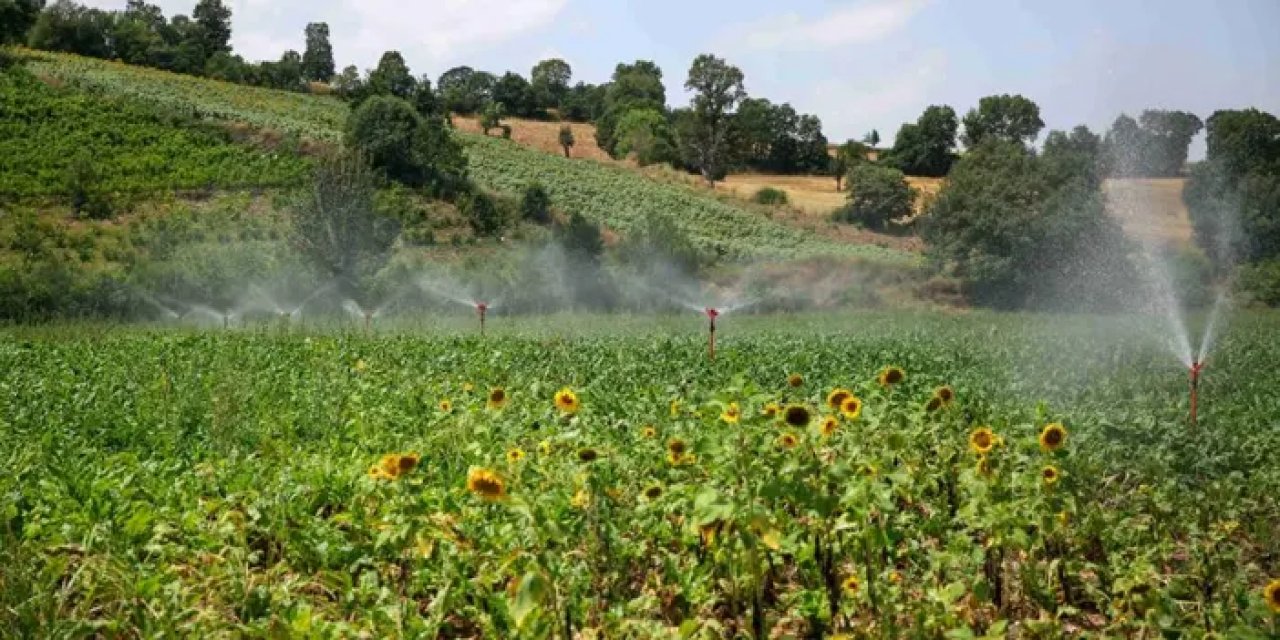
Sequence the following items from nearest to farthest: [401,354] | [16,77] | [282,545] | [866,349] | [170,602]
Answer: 1. [170,602]
2. [282,545]
3. [401,354]
4. [866,349]
5. [16,77]

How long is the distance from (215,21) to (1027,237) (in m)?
84.4

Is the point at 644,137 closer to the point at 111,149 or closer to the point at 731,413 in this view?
the point at 111,149

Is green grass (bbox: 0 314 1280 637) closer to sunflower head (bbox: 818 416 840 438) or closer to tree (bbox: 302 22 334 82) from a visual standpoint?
sunflower head (bbox: 818 416 840 438)

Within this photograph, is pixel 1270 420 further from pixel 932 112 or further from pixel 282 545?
pixel 932 112

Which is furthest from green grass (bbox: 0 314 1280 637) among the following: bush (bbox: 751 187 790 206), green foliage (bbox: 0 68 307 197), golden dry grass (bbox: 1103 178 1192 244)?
bush (bbox: 751 187 790 206)

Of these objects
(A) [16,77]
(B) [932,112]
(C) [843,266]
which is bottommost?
(C) [843,266]

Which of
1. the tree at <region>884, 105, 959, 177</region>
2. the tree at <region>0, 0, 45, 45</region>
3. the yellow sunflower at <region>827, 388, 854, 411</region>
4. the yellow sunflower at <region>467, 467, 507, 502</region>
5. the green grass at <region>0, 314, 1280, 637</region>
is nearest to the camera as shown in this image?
the yellow sunflower at <region>467, 467, 507, 502</region>

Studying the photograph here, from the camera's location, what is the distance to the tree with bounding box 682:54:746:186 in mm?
78062

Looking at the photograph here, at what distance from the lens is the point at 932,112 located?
79812 mm

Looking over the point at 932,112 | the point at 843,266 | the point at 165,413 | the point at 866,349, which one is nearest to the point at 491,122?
the point at 932,112

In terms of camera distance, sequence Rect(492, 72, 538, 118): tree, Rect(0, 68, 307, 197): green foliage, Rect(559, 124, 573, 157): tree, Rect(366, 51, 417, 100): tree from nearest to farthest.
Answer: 1. Rect(0, 68, 307, 197): green foliage
2. Rect(366, 51, 417, 100): tree
3. Rect(559, 124, 573, 157): tree
4. Rect(492, 72, 538, 118): tree

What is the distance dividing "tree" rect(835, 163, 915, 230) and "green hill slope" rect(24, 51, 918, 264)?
6331mm

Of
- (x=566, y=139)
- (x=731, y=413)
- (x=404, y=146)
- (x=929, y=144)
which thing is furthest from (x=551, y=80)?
(x=731, y=413)

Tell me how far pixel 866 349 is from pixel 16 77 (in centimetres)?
5811
